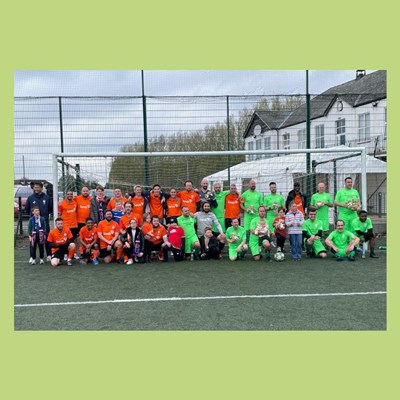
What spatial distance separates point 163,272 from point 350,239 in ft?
13.1

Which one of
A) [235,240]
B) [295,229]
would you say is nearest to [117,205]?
[235,240]

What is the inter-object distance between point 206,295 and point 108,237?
11.6 ft

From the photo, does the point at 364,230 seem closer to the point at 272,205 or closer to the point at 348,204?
the point at 348,204

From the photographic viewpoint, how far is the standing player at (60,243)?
27.9ft

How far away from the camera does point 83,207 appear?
921 cm

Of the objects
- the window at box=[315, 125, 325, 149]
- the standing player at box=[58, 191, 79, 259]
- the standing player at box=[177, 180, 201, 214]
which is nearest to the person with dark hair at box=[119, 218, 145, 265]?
the standing player at box=[58, 191, 79, 259]

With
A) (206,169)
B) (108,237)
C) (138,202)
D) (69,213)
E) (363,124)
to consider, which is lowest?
(108,237)

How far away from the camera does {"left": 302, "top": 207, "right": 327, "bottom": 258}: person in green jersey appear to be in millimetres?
8914

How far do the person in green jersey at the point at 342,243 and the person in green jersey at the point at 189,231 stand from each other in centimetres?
269

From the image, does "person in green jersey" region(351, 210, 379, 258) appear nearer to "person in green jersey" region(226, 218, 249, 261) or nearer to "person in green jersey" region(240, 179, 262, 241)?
"person in green jersey" region(240, 179, 262, 241)

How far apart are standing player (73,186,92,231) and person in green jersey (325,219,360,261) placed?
5107mm

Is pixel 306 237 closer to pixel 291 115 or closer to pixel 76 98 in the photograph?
pixel 291 115

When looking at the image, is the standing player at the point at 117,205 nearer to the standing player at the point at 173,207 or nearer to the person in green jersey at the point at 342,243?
the standing player at the point at 173,207

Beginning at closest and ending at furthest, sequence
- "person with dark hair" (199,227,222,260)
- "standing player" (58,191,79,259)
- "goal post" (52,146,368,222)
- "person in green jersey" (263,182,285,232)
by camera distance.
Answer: "person with dark hair" (199,227,222,260) < "standing player" (58,191,79,259) < "person in green jersey" (263,182,285,232) < "goal post" (52,146,368,222)
